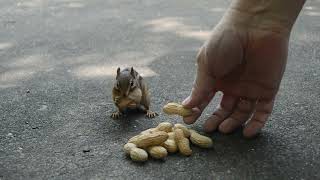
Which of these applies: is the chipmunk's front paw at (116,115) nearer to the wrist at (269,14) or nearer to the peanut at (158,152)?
the peanut at (158,152)

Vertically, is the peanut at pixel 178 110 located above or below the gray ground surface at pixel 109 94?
above

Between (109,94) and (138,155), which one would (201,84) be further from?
(109,94)

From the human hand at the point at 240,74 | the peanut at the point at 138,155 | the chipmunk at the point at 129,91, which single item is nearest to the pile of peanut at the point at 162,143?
the peanut at the point at 138,155

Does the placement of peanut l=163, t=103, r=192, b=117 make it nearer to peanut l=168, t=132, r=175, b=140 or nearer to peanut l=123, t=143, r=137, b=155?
peanut l=168, t=132, r=175, b=140

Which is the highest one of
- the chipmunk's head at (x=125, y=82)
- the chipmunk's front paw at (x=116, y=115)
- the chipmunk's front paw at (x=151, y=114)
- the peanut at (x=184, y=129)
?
the chipmunk's head at (x=125, y=82)

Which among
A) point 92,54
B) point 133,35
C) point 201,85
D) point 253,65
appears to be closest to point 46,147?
point 201,85
